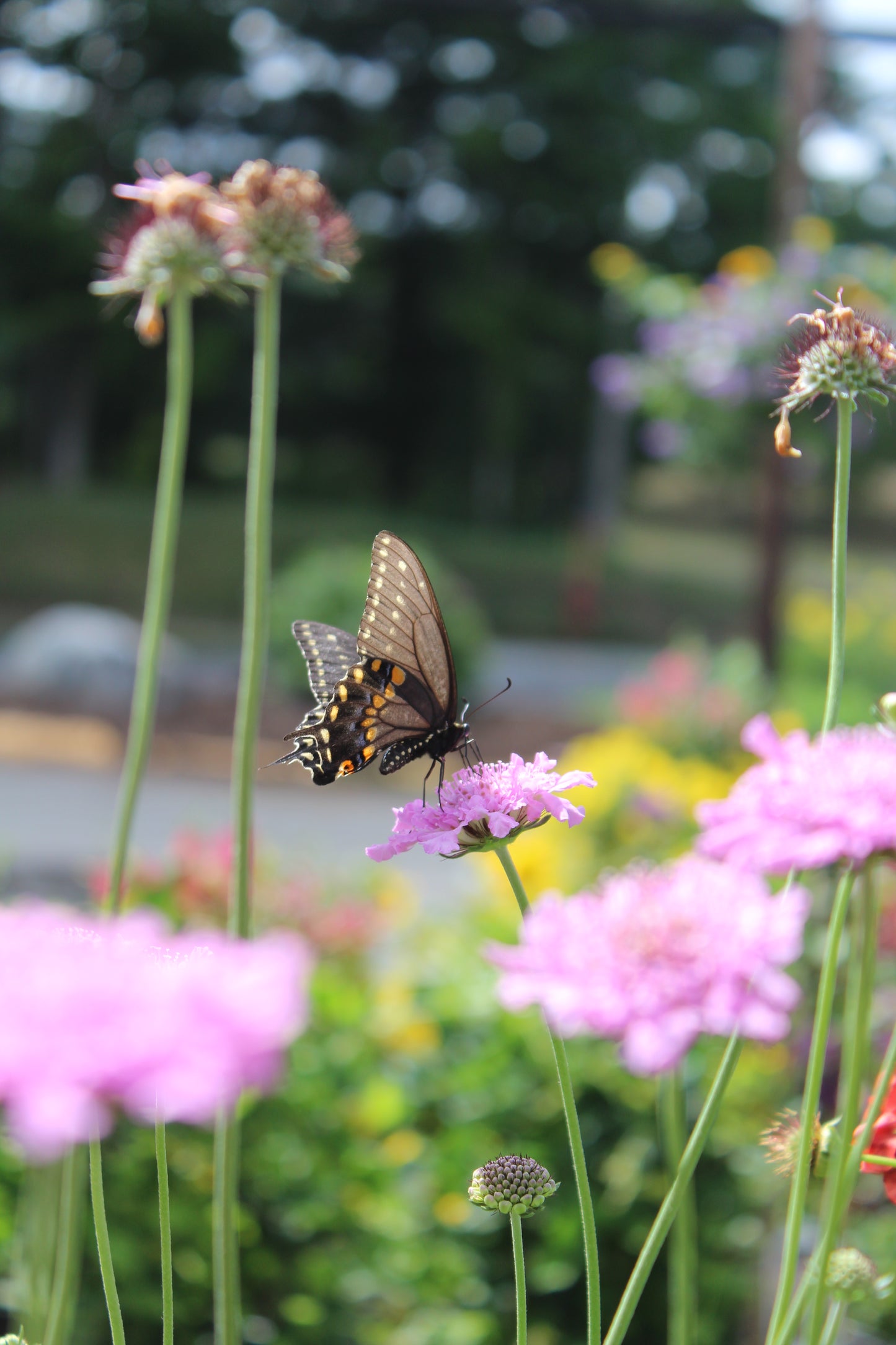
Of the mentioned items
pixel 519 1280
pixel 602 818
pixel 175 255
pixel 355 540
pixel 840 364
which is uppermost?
pixel 355 540

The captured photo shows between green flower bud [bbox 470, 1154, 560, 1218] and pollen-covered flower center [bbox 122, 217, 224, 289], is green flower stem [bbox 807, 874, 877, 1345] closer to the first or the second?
green flower bud [bbox 470, 1154, 560, 1218]

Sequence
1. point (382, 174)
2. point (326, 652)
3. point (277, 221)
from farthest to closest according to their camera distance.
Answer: point (382, 174)
point (326, 652)
point (277, 221)

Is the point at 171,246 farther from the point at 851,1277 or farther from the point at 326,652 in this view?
the point at 851,1277

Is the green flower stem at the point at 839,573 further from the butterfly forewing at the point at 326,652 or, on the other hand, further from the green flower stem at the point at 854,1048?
the butterfly forewing at the point at 326,652

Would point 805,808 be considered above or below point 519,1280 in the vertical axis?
above

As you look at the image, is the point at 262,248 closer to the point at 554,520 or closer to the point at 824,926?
the point at 824,926

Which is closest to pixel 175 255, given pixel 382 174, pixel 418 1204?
pixel 418 1204

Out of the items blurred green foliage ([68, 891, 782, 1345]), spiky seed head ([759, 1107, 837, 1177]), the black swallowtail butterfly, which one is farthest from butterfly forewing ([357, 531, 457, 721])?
blurred green foliage ([68, 891, 782, 1345])

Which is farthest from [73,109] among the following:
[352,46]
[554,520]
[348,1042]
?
[348,1042]
